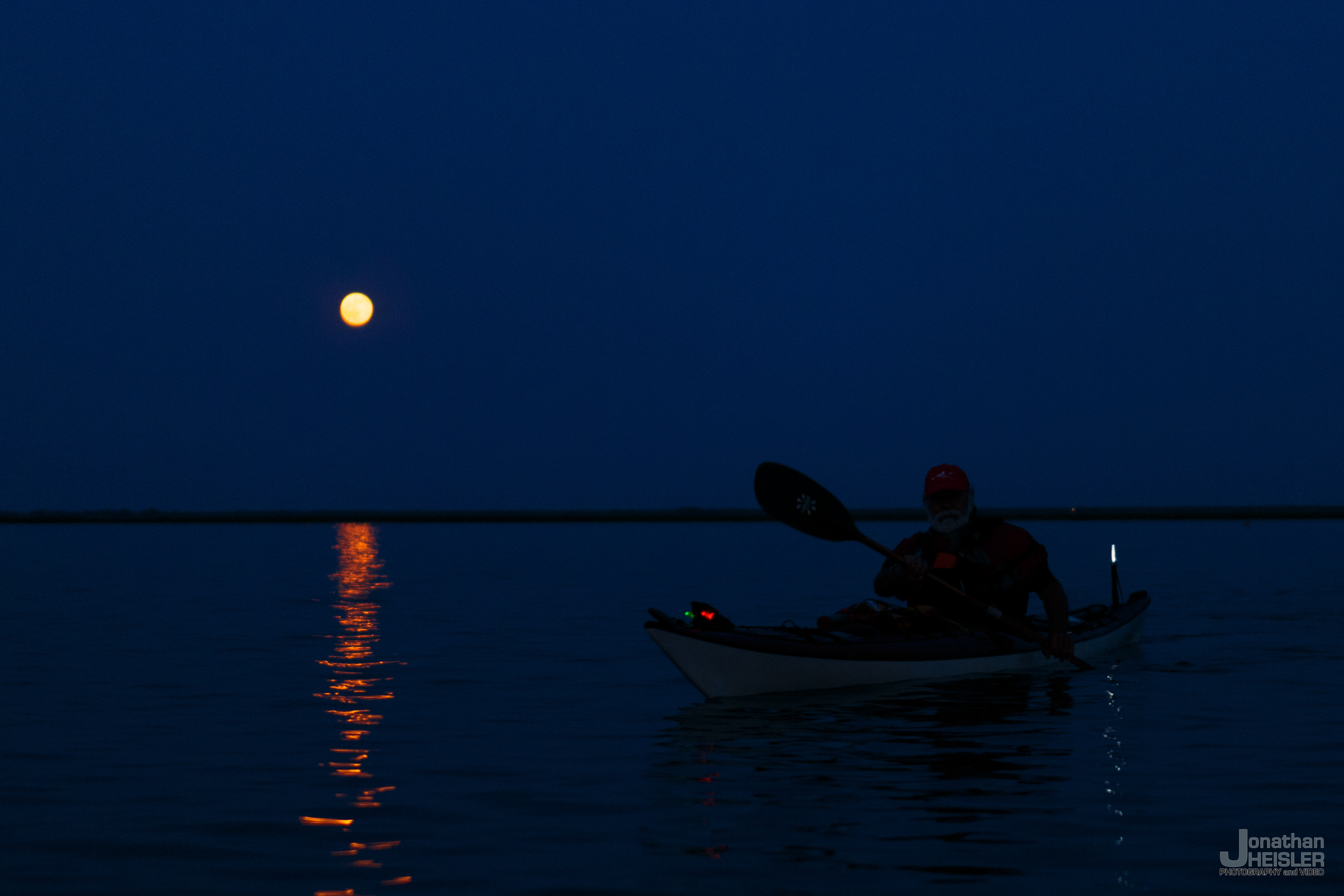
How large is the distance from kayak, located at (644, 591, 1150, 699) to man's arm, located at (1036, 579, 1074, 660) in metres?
0.36

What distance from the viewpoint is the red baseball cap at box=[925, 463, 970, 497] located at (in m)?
14.9

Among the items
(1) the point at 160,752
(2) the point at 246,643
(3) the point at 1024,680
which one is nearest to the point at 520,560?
(2) the point at 246,643

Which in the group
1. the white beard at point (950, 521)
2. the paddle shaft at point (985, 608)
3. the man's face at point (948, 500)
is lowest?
the paddle shaft at point (985, 608)

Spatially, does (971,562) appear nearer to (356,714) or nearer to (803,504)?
(803,504)

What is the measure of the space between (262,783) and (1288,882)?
635 cm

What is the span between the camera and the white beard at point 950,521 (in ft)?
49.3

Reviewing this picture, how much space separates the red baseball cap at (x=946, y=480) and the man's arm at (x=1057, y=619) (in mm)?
1556

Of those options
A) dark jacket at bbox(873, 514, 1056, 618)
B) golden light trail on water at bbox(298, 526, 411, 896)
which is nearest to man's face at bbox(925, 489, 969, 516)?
dark jacket at bbox(873, 514, 1056, 618)

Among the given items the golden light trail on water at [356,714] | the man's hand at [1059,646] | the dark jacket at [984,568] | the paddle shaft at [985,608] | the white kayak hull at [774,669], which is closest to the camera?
the golden light trail on water at [356,714]

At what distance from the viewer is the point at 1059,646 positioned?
15.8 meters

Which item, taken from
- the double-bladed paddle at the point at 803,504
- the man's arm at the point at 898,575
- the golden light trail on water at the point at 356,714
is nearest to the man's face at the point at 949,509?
the man's arm at the point at 898,575

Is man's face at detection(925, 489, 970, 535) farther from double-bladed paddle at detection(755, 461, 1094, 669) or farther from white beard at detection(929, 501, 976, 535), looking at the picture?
double-bladed paddle at detection(755, 461, 1094, 669)

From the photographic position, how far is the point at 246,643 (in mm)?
20703

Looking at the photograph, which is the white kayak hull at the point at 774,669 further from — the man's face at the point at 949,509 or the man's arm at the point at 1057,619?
the man's face at the point at 949,509
